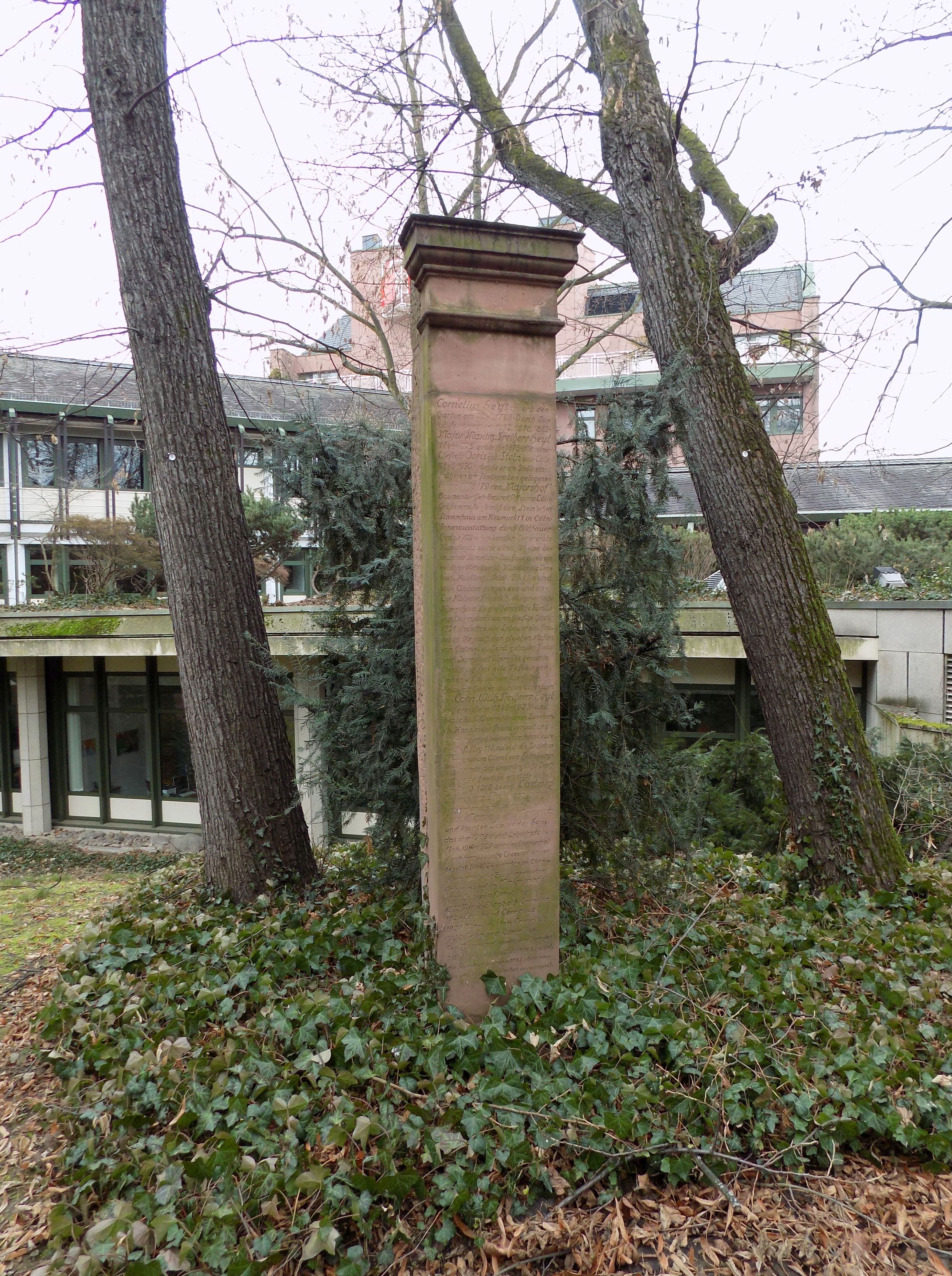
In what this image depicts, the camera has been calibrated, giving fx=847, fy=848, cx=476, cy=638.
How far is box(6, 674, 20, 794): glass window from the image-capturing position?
1659cm

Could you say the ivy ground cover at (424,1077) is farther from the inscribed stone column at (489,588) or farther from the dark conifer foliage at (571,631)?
the dark conifer foliage at (571,631)

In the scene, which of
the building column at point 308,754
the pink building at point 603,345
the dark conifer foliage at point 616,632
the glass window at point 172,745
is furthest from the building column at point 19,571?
the dark conifer foliage at point 616,632

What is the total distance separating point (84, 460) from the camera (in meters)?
22.2

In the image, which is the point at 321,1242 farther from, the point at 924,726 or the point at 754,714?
the point at 754,714

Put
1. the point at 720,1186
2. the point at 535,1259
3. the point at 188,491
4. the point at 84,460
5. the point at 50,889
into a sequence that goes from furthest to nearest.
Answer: the point at 84,460
the point at 50,889
the point at 188,491
the point at 720,1186
the point at 535,1259

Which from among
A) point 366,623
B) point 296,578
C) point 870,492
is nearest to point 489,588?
point 366,623

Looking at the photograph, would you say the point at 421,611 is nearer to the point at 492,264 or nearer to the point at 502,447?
the point at 502,447

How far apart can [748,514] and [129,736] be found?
43.2 ft

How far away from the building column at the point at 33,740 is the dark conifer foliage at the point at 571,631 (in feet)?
42.4

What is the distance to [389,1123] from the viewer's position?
261 centimetres

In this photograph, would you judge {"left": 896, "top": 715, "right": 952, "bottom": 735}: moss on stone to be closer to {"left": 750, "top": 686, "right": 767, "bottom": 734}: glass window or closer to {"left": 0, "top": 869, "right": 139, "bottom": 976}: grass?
{"left": 750, "top": 686, "right": 767, "bottom": 734}: glass window

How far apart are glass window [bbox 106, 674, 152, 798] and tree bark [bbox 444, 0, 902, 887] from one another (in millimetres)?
12345

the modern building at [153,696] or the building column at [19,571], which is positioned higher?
the building column at [19,571]

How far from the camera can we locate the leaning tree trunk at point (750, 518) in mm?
4781
